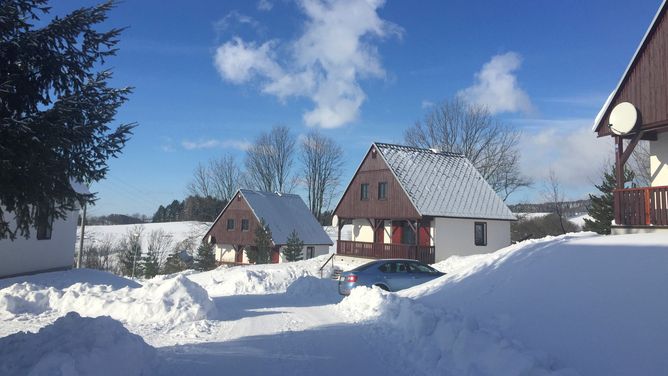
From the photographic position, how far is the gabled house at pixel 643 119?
1391 cm

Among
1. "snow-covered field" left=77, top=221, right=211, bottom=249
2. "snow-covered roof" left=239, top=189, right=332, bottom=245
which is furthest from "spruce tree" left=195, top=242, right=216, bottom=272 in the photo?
"snow-covered field" left=77, top=221, right=211, bottom=249

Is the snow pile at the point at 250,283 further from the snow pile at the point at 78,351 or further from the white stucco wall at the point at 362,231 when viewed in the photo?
the snow pile at the point at 78,351

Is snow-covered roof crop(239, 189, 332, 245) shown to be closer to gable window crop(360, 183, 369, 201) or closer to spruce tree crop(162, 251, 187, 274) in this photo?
spruce tree crop(162, 251, 187, 274)

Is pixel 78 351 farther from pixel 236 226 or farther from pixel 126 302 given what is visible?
pixel 236 226

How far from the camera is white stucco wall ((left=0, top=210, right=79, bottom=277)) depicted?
18.5m

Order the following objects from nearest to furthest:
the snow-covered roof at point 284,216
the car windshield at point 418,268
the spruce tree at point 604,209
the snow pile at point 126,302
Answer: the snow pile at point 126,302
the car windshield at point 418,268
the spruce tree at point 604,209
the snow-covered roof at point 284,216

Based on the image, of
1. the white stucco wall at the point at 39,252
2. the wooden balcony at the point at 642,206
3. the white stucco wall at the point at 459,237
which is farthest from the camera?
the white stucco wall at the point at 459,237

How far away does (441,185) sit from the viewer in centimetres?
3259

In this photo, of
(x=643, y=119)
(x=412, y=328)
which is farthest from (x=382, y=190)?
(x=412, y=328)

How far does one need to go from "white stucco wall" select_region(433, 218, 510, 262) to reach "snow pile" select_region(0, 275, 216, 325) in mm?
19849

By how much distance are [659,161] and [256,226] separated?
36.5 metres

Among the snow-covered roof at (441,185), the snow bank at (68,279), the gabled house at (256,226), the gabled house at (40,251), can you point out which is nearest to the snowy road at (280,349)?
the snow bank at (68,279)

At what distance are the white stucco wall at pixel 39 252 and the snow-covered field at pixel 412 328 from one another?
6156 mm

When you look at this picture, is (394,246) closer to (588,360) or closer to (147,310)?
(147,310)
